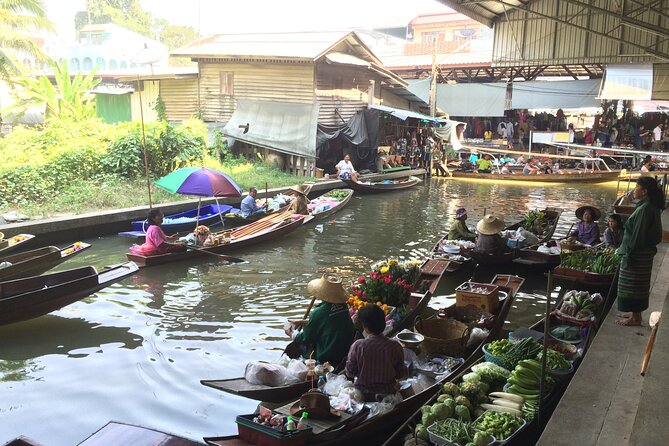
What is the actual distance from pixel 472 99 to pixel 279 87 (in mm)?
11586

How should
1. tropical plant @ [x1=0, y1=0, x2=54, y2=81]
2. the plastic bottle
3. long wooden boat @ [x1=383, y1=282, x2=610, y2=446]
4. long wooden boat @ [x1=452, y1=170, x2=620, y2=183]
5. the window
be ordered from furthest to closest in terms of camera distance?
1. long wooden boat @ [x1=452, y1=170, x2=620, y2=183]
2. the window
3. tropical plant @ [x1=0, y1=0, x2=54, y2=81]
4. long wooden boat @ [x1=383, y1=282, x2=610, y2=446]
5. the plastic bottle

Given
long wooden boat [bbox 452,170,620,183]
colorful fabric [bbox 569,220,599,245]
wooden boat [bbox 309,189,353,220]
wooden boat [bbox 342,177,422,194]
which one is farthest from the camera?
long wooden boat [bbox 452,170,620,183]

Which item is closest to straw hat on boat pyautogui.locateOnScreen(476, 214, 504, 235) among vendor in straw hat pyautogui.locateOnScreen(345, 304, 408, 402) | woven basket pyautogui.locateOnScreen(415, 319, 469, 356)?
woven basket pyautogui.locateOnScreen(415, 319, 469, 356)

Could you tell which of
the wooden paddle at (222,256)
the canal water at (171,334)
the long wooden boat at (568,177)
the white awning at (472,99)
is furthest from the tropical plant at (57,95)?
the white awning at (472,99)

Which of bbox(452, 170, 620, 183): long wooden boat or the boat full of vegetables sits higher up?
bbox(452, 170, 620, 183): long wooden boat

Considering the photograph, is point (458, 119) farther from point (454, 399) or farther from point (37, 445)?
point (37, 445)

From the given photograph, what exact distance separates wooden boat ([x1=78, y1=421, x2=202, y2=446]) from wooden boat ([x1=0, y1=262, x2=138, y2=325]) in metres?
4.16

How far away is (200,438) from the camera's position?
5477 mm

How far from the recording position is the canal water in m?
5.94

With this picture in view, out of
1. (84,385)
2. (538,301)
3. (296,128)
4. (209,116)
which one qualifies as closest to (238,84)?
(209,116)

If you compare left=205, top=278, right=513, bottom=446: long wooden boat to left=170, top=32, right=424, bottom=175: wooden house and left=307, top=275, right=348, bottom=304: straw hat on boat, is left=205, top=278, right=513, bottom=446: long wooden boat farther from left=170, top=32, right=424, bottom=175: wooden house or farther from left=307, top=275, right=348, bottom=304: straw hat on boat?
left=170, top=32, right=424, bottom=175: wooden house

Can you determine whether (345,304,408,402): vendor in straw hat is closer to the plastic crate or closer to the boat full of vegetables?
the plastic crate

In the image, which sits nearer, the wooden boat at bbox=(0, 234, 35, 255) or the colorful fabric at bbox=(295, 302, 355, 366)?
the colorful fabric at bbox=(295, 302, 355, 366)

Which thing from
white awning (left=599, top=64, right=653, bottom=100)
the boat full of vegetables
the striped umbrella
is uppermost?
white awning (left=599, top=64, right=653, bottom=100)
